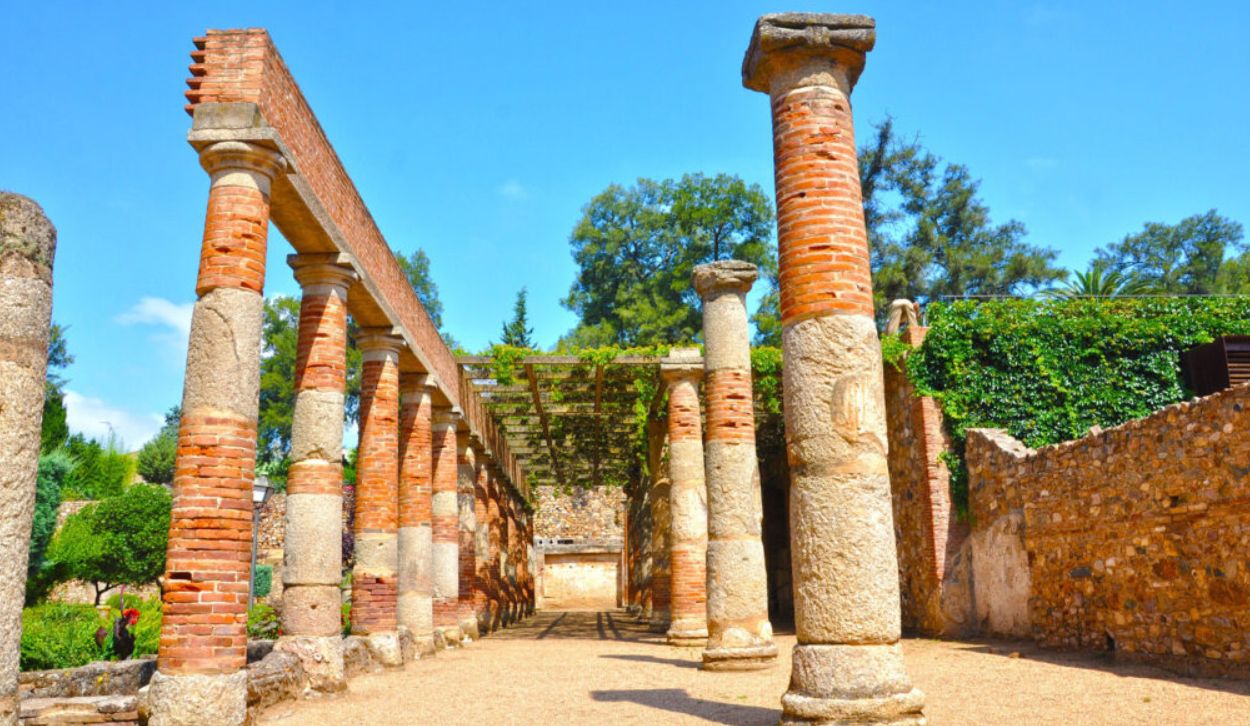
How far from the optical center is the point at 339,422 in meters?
9.56

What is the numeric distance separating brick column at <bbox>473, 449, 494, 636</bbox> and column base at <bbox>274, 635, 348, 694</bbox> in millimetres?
9292

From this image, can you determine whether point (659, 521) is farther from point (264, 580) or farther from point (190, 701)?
point (264, 580)

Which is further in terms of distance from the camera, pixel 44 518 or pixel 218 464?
pixel 44 518

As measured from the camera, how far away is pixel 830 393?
556 centimetres

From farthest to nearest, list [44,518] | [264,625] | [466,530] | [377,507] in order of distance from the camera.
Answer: [44,518] → [466,530] → [264,625] → [377,507]

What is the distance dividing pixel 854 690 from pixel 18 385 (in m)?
4.68

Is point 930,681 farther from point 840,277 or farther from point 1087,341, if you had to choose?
point 1087,341

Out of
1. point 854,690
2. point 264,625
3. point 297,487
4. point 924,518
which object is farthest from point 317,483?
point 924,518

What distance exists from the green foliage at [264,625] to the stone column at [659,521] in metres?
7.37

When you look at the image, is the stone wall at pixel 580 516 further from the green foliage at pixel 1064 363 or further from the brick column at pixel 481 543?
the green foliage at pixel 1064 363

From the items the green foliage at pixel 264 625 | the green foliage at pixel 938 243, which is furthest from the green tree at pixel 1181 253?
the green foliage at pixel 264 625

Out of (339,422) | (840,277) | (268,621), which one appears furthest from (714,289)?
(268,621)

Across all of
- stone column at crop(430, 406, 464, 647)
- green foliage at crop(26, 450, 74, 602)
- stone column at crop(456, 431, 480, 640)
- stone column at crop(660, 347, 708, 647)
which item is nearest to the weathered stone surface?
stone column at crop(660, 347, 708, 647)

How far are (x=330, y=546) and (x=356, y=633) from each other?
Answer: 7.63 feet
